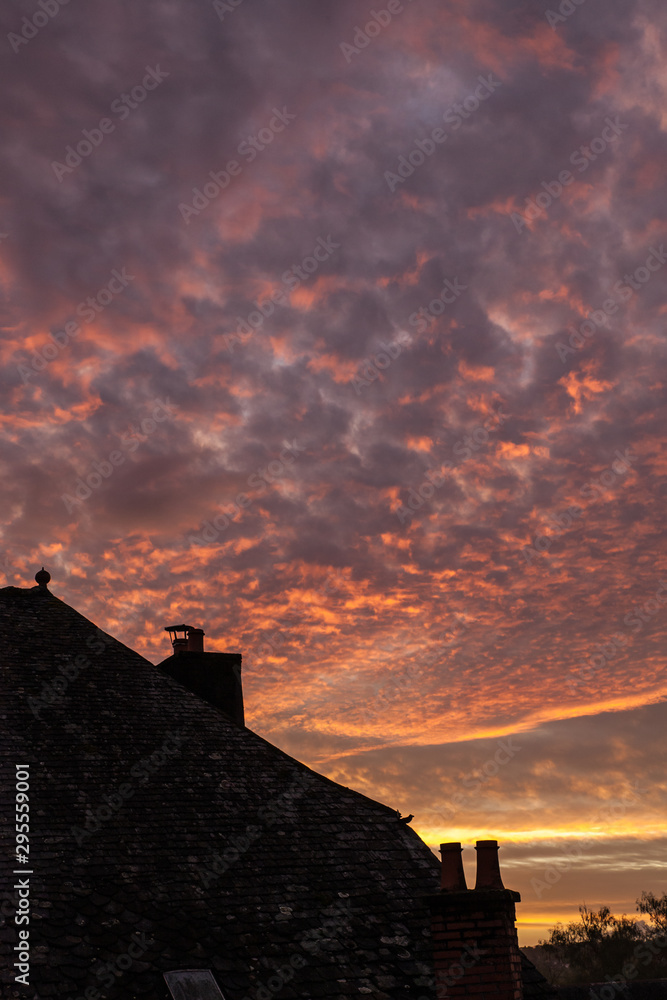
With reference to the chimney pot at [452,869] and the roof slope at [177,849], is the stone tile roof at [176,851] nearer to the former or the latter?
the roof slope at [177,849]

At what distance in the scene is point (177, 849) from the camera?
1055 cm

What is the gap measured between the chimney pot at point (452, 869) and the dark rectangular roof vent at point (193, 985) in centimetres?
266

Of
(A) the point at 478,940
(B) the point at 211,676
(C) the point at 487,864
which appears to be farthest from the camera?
(B) the point at 211,676

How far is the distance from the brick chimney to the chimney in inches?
299

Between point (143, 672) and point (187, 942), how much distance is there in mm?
4842

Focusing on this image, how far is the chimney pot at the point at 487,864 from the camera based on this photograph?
8484 mm

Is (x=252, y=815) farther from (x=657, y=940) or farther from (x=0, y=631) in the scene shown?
(x=657, y=940)

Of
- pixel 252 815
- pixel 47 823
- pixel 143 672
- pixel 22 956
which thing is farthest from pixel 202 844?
pixel 143 672

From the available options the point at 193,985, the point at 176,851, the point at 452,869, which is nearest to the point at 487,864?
the point at 452,869

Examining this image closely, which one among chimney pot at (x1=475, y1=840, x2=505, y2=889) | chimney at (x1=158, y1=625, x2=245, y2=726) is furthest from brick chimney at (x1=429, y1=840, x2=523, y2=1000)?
chimney at (x1=158, y1=625, x2=245, y2=726)

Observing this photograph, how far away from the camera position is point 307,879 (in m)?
10.9

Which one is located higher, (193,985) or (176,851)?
(176,851)

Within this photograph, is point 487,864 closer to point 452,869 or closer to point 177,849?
point 452,869

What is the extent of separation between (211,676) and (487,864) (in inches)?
315
